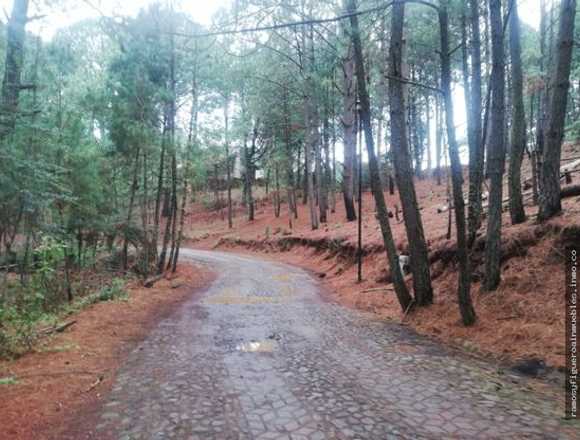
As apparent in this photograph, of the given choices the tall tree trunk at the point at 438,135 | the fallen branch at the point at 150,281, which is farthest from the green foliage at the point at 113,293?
the tall tree trunk at the point at 438,135

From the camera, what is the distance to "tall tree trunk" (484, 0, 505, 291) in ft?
20.4

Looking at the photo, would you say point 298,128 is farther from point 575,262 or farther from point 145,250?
point 575,262

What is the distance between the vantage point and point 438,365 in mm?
5180

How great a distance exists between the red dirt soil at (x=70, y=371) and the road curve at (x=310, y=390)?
276 millimetres

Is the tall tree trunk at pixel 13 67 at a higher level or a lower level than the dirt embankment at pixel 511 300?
higher

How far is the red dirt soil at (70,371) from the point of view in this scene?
366 centimetres

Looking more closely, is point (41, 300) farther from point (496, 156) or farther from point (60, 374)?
point (496, 156)

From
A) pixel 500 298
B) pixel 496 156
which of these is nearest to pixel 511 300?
pixel 500 298

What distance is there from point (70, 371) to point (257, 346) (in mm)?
2528

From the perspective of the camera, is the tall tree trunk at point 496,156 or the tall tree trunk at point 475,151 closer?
the tall tree trunk at point 496,156

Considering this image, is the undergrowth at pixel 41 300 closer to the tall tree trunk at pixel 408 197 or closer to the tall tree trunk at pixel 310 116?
the tall tree trunk at pixel 408 197

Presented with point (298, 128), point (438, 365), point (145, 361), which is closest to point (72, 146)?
point (145, 361)

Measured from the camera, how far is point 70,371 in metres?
4.87

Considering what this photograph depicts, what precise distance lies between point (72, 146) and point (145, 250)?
3.67 m
